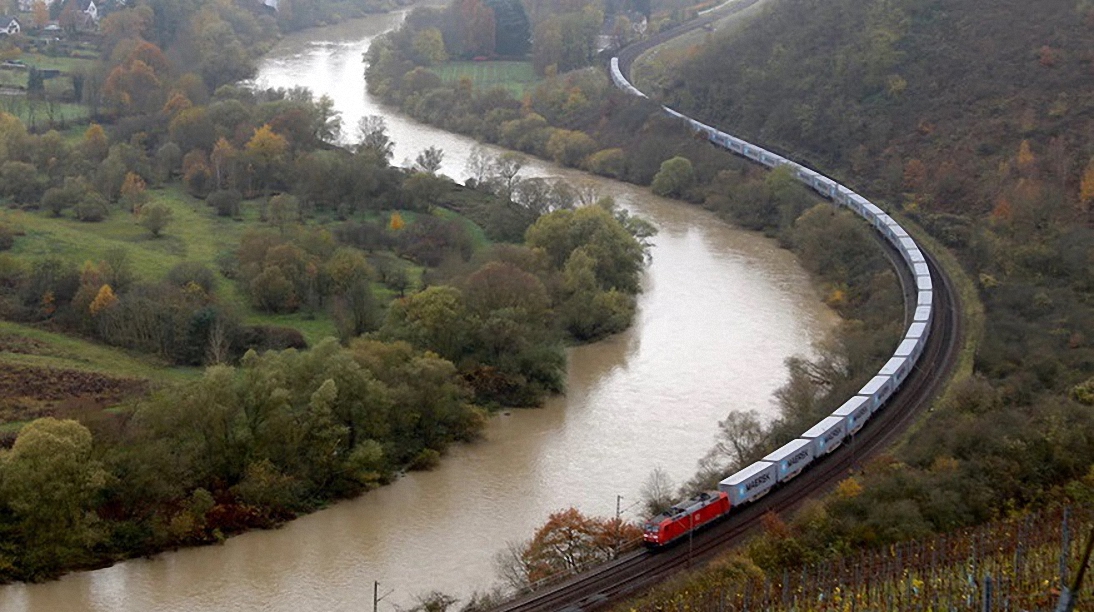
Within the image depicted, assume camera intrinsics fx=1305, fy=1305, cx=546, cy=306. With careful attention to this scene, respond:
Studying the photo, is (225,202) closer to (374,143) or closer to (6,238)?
(6,238)

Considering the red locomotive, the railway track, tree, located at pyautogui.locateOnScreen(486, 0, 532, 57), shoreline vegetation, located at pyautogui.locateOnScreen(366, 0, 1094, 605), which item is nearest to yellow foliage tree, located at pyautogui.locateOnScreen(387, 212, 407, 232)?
shoreline vegetation, located at pyautogui.locateOnScreen(366, 0, 1094, 605)

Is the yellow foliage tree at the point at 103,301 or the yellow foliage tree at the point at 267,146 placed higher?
the yellow foliage tree at the point at 267,146

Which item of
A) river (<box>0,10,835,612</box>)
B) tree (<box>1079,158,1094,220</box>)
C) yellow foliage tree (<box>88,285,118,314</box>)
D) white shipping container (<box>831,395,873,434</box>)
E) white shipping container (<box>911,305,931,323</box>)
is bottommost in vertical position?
river (<box>0,10,835,612</box>)

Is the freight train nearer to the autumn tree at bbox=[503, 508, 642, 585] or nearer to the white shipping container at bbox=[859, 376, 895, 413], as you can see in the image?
the white shipping container at bbox=[859, 376, 895, 413]

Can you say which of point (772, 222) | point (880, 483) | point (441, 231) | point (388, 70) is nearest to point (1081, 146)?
point (772, 222)

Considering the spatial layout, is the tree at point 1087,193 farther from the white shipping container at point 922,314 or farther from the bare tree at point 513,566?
the bare tree at point 513,566

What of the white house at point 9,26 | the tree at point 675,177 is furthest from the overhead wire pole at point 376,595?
the white house at point 9,26
